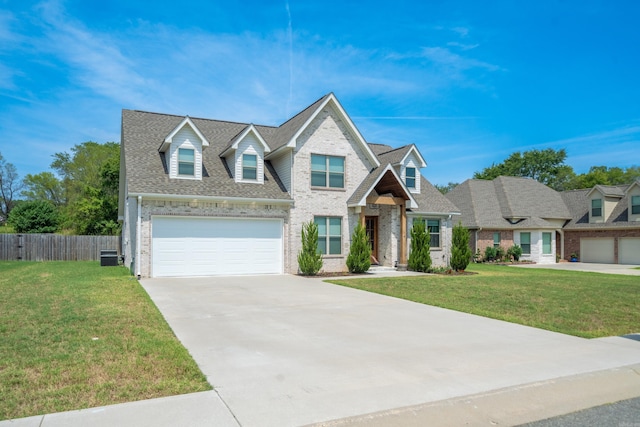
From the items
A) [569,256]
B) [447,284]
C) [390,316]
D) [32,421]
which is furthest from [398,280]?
[569,256]

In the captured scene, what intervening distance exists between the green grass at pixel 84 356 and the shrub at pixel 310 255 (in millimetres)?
8762

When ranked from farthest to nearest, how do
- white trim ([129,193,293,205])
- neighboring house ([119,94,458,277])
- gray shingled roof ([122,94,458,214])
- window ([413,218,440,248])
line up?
window ([413,218,440,248]) < gray shingled roof ([122,94,458,214]) < neighboring house ([119,94,458,277]) < white trim ([129,193,293,205])

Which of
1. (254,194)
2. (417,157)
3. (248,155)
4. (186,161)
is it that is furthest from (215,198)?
(417,157)

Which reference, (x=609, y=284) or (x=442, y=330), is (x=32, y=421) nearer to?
(x=442, y=330)

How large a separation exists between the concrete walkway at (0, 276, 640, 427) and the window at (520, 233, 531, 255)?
23878 mm

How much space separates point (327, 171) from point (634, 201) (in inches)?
913

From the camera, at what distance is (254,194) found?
61.6 ft

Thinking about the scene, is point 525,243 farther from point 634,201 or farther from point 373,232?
point 373,232

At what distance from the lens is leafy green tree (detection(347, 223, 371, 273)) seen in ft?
64.2

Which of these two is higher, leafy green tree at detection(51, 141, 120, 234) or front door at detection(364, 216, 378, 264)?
leafy green tree at detection(51, 141, 120, 234)

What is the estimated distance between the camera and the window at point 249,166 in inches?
770

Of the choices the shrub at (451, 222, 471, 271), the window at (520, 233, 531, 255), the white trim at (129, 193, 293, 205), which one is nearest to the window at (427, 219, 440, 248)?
the shrub at (451, 222, 471, 271)

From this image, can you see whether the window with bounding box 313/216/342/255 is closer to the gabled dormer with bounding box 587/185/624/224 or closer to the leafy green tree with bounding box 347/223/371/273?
the leafy green tree with bounding box 347/223/371/273

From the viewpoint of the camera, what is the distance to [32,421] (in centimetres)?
392
